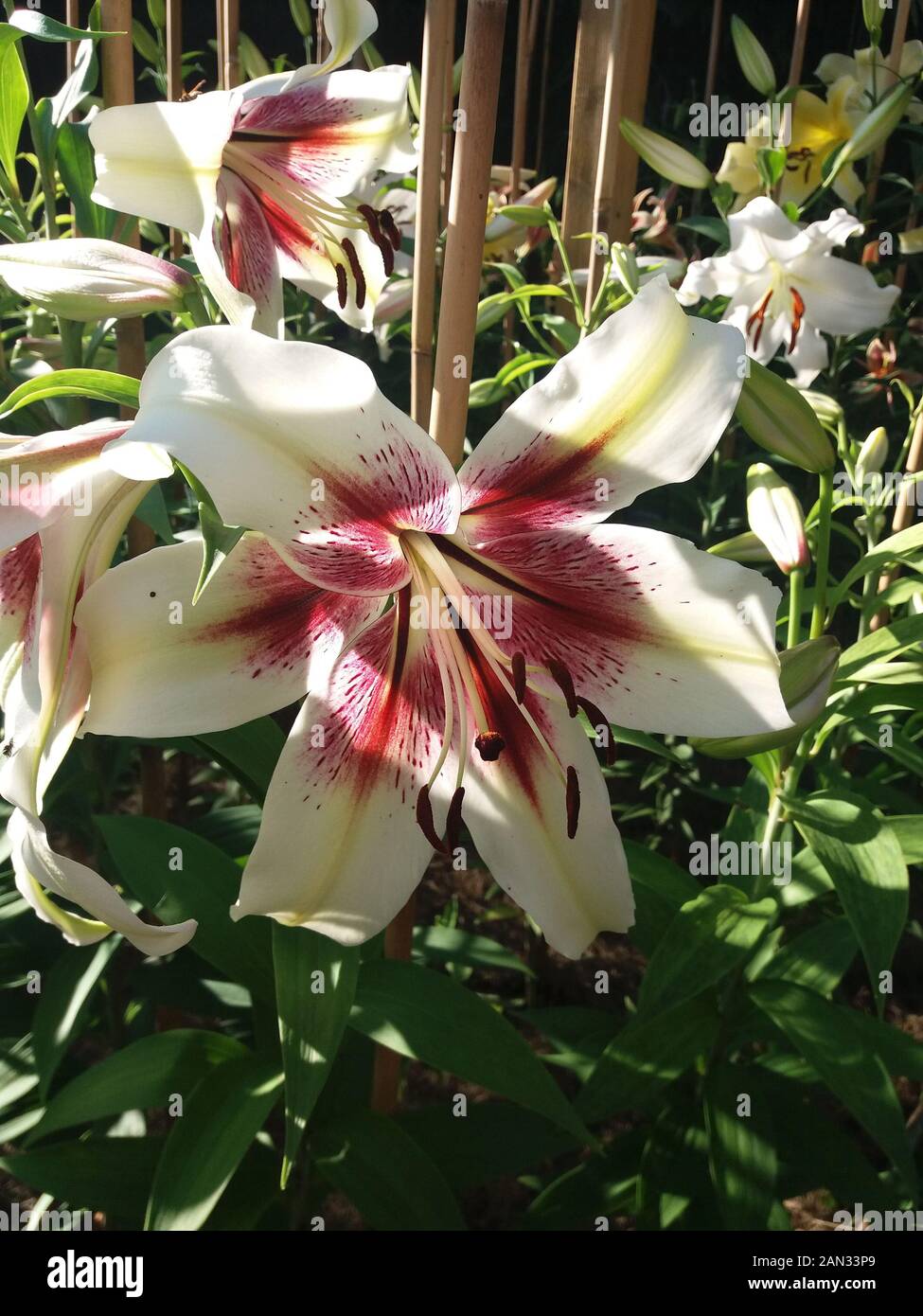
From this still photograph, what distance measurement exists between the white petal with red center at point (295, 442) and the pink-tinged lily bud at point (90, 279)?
7.3 inches

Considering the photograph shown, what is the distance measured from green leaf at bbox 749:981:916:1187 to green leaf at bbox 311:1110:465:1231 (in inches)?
14.1

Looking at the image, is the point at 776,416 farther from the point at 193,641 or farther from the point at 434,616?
the point at 193,641

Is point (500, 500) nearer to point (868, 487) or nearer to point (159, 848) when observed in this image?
point (159, 848)

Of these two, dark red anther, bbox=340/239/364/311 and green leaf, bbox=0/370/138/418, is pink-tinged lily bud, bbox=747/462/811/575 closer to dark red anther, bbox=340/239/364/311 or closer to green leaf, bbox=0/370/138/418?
dark red anther, bbox=340/239/364/311

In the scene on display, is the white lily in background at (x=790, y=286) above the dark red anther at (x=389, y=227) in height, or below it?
below

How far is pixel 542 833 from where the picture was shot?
0.66m

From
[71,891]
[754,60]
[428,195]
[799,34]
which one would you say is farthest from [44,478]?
[799,34]

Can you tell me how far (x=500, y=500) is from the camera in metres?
0.59

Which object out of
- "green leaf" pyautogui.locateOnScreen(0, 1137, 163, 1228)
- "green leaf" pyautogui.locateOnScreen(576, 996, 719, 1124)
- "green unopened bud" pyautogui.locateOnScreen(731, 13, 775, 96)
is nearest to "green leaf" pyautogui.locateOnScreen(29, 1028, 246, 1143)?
"green leaf" pyautogui.locateOnScreen(0, 1137, 163, 1228)

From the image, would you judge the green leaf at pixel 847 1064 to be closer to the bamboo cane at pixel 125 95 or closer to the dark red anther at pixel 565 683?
the dark red anther at pixel 565 683

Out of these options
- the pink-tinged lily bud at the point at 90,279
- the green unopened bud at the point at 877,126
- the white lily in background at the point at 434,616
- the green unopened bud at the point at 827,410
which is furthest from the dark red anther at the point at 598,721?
the green unopened bud at the point at 877,126

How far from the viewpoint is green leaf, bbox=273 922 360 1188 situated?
0.83 meters

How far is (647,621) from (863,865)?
460mm

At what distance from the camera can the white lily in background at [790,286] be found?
47.3 inches
